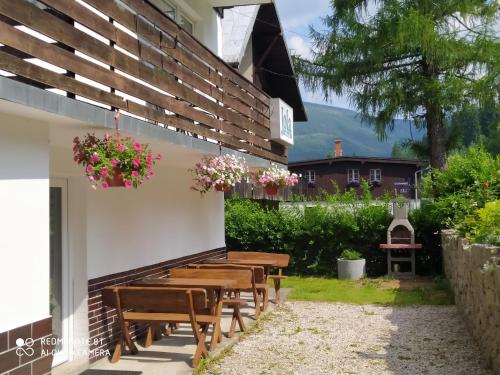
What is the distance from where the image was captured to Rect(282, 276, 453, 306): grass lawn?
11922 mm

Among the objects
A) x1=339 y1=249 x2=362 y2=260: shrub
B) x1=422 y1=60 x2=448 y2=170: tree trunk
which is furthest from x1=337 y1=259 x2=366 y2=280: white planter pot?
x1=422 y1=60 x2=448 y2=170: tree trunk

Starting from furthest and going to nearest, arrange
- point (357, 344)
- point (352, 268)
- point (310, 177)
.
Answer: point (310, 177), point (352, 268), point (357, 344)

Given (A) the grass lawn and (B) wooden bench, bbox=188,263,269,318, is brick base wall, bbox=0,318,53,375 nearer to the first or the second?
(B) wooden bench, bbox=188,263,269,318

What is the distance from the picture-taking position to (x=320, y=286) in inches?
555

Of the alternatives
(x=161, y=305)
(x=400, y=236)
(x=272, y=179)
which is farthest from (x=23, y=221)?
(x=400, y=236)

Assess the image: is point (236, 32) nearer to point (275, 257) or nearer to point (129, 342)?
point (275, 257)

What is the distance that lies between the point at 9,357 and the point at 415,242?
1271cm

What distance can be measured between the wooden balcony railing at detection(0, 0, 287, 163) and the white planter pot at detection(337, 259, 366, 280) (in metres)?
5.16

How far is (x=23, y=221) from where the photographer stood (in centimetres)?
466

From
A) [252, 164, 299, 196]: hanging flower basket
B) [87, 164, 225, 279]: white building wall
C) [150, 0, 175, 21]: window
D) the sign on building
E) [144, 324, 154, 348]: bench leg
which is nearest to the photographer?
[87, 164, 225, 279]: white building wall

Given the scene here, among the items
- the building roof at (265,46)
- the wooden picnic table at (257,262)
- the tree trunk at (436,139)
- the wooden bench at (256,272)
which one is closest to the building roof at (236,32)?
the building roof at (265,46)

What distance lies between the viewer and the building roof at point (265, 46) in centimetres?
1387

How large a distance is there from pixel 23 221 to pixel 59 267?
84.6 inches

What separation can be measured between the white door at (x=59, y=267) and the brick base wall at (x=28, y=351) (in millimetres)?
1733
